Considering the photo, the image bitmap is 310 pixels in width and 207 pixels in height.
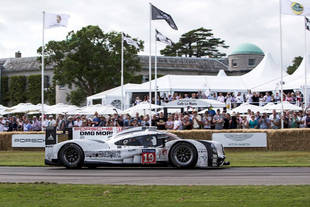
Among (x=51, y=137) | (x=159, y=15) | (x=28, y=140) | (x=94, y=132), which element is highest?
(x=159, y=15)

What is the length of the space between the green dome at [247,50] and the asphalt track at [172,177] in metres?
80.2

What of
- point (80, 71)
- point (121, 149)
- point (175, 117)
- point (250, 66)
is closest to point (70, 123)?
point (175, 117)

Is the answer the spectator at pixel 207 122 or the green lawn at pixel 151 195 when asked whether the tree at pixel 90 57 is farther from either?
the green lawn at pixel 151 195

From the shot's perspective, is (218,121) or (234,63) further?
(234,63)

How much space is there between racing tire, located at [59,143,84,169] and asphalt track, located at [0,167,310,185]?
2.80 feet

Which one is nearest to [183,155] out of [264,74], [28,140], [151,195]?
[151,195]

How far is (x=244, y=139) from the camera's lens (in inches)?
1001

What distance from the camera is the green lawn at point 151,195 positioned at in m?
9.31

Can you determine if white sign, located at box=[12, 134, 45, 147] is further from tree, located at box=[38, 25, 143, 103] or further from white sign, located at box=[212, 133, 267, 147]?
tree, located at box=[38, 25, 143, 103]

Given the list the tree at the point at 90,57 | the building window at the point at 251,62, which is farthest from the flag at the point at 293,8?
the building window at the point at 251,62

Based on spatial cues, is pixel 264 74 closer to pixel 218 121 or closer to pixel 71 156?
pixel 218 121

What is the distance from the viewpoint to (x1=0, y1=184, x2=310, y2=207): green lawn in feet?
30.6

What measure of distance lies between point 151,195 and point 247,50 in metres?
86.9

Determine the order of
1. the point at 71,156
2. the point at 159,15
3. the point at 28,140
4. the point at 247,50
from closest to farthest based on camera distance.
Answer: the point at 71,156 < the point at 28,140 < the point at 159,15 < the point at 247,50
